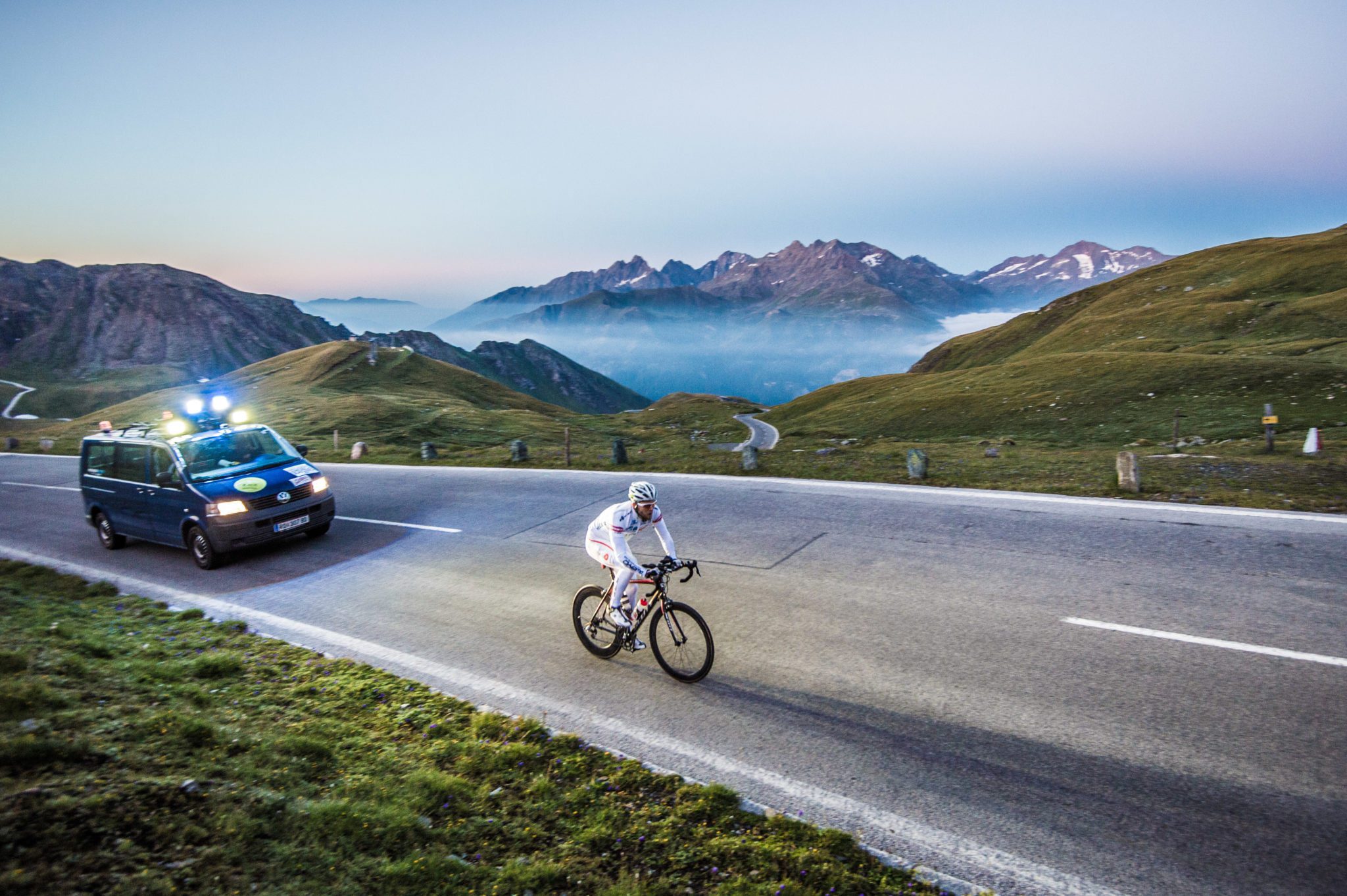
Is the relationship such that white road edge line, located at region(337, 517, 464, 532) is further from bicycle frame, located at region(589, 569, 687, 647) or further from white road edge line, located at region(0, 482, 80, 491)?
white road edge line, located at region(0, 482, 80, 491)

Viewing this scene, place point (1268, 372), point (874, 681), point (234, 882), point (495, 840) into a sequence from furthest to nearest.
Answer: point (1268, 372) < point (874, 681) < point (495, 840) < point (234, 882)

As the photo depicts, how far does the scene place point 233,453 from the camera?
529 inches

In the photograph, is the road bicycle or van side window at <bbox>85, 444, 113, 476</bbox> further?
van side window at <bbox>85, 444, 113, 476</bbox>

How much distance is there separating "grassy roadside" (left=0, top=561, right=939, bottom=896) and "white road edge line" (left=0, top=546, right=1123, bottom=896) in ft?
1.42

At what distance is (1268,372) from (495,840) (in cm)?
5503

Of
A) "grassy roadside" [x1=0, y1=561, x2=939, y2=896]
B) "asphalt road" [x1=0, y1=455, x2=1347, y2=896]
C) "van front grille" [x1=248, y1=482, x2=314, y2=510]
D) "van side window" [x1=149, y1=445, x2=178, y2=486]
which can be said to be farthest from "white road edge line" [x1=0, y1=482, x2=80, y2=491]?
"grassy roadside" [x1=0, y1=561, x2=939, y2=896]

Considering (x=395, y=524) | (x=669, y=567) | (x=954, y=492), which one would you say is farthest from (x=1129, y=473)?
(x=395, y=524)

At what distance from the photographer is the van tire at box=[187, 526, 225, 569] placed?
1216 centimetres

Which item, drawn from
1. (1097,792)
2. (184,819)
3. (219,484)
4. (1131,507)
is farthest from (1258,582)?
(219,484)

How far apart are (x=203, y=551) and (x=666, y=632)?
9.87 metres

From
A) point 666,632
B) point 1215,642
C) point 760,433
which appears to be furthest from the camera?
point 760,433

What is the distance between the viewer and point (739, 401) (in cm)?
16700

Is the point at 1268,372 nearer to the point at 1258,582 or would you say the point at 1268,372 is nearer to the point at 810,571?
the point at 1258,582

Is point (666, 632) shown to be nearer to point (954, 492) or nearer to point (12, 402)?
point (954, 492)
